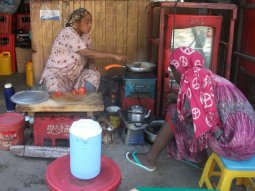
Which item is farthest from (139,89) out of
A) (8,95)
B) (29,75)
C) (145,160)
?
(29,75)

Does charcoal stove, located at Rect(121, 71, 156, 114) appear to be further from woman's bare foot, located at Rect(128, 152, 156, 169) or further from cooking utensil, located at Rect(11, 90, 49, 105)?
cooking utensil, located at Rect(11, 90, 49, 105)

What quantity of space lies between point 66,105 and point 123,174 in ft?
3.04

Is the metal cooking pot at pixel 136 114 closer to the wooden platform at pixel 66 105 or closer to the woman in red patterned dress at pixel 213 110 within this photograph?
the wooden platform at pixel 66 105

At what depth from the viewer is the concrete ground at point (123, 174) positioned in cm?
308

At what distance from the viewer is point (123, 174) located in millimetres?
3297

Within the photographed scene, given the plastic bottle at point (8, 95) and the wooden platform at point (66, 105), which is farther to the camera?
the plastic bottle at point (8, 95)

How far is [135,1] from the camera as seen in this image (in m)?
5.06

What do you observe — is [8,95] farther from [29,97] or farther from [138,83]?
[138,83]

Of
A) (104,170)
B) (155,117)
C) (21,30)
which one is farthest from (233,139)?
(21,30)

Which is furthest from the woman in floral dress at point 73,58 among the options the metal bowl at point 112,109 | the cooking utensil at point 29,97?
the cooking utensil at point 29,97

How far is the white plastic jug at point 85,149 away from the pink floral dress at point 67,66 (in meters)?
2.35

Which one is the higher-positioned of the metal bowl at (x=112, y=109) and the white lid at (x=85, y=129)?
the white lid at (x=85, y=129)

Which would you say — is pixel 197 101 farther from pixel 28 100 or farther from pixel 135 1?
pixel 135 1

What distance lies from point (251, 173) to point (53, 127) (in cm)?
209
